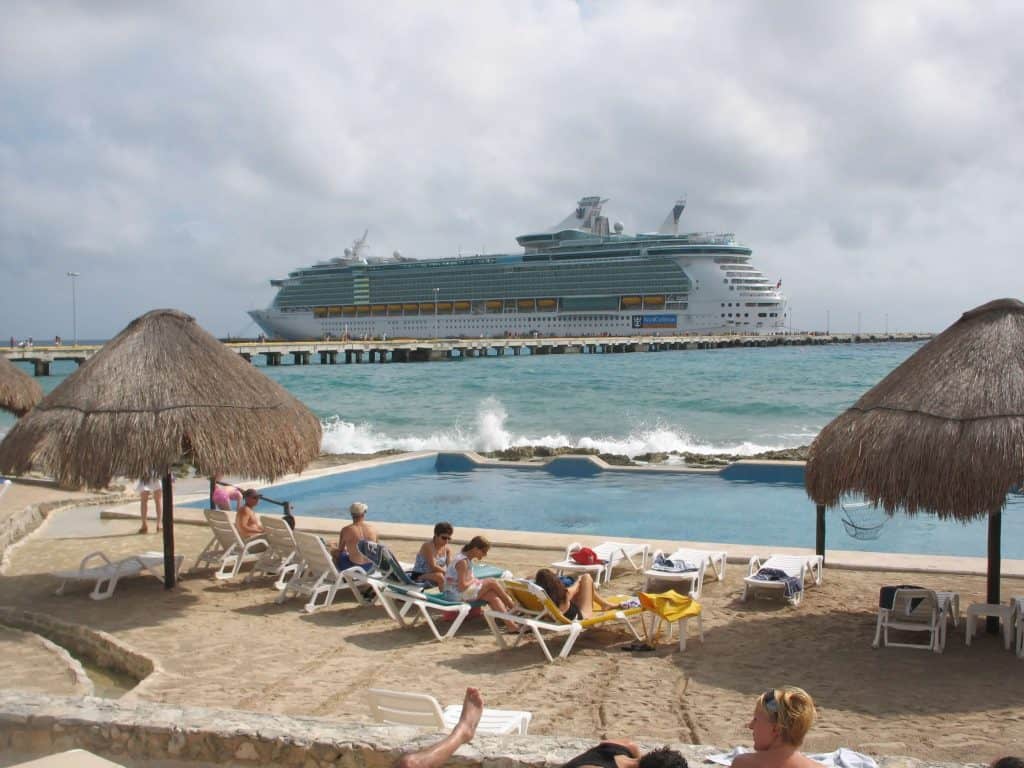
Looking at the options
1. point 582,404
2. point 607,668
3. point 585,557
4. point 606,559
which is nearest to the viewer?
point 607,668

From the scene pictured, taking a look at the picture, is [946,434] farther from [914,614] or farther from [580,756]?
[580,756]

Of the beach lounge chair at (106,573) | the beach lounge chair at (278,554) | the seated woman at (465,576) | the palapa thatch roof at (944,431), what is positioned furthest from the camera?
the beach lounge chair at (278,554)

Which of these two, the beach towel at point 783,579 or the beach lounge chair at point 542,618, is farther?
the beach towel at point 783,579

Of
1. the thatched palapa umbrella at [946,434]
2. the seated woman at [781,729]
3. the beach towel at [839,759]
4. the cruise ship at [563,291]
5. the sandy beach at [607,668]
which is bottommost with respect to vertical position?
the sandy beach at [607,668]

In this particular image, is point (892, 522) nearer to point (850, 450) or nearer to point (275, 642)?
point (850, 450)

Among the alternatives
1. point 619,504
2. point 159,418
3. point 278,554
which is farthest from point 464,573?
point 619,504

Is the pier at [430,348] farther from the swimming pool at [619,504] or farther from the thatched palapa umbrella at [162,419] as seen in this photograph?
the thatched palapa umbrella at [162,419]

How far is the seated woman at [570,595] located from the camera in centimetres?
543

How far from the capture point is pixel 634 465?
1509 centimetres

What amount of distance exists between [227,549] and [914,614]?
16.5ft

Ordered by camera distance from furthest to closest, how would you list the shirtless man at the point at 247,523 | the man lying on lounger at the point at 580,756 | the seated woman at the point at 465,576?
the shirtless man at the point at 247,523
the seated woman at the point at 465,576
the man lying on lounger at the point at 580,756

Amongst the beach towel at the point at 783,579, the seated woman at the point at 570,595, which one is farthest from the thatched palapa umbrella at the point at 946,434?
the seated woman at the point at 570,595

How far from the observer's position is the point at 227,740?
3279 mm

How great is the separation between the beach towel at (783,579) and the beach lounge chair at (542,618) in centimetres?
116
